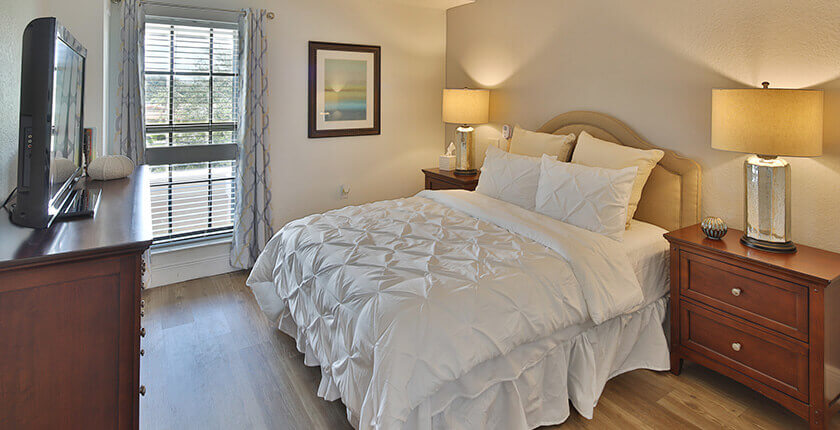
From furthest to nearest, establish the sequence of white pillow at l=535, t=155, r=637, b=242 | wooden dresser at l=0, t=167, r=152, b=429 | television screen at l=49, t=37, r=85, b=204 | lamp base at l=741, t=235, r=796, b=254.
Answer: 1. white pillow at l=535, t=155, r=637, b=242
2. lamp base at l=741, t=235, r=796, b=254
3. television screen at l=49, t=37, r=85, b=204
4. wooden dresser at l=0, t=167, r=152, b=429

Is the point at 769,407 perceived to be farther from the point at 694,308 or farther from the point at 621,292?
the point at 621,292

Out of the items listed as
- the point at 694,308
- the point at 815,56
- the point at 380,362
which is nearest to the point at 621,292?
the point at 694,308

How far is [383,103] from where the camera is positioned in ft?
15.2

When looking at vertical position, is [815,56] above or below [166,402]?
above

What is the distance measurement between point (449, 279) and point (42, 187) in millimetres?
1427

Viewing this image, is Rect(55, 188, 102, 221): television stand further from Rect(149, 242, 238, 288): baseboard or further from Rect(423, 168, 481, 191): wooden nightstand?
Rect(423, 168, 481, 191): wooden nightstand

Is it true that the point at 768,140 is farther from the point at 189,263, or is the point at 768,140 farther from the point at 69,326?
the point at 189,263

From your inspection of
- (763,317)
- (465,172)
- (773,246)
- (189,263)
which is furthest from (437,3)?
(763,317)

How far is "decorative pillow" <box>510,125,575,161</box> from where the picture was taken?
3.31 m

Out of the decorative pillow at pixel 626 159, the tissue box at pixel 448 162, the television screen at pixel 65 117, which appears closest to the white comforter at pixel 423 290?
the decorative pillow at pixel 626 159

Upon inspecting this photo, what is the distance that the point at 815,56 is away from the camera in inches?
87.7

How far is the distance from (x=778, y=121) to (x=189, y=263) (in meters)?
4.03

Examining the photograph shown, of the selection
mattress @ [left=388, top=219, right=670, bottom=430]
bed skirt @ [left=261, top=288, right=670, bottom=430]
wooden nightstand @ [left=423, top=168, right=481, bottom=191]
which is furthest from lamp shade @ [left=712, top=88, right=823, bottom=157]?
wooden nightstand @ [left=423, top=168, right=481, bottom=191]

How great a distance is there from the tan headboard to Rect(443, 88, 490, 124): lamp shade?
1309 mm
